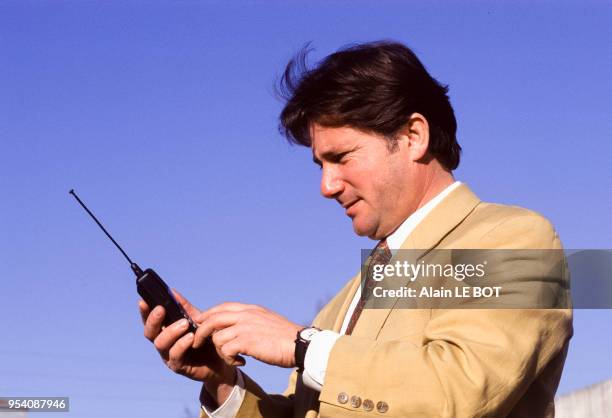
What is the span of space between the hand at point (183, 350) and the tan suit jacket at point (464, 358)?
0.66m

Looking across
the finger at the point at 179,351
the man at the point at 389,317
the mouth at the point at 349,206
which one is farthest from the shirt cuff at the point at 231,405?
the mouth at the point at 349,206

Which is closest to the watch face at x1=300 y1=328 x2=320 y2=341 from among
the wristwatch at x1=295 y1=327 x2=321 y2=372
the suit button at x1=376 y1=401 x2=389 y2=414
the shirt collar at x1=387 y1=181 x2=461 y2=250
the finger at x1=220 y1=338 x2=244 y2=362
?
the wristwatch at x1=295 y1=327 x2=321 y2=372

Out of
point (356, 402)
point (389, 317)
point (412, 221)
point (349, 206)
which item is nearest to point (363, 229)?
point (349, 206)

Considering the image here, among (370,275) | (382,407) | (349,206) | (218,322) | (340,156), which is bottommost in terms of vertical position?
(382,407)

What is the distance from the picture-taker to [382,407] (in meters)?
3.28

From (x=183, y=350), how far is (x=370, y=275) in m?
0.78

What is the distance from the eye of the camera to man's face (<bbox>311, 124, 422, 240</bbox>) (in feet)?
13.8

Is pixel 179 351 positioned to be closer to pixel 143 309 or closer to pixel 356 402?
pixel 143 309

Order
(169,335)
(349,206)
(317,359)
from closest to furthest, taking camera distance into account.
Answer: (317,359), (169,335), (349,206)

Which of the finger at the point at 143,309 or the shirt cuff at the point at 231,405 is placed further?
the shirt cuff at the point at 231,405

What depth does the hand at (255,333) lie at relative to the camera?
11.3ft

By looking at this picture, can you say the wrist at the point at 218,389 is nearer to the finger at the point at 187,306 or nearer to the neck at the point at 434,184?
the finger at the point at 187,306

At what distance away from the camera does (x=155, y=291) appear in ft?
13.0

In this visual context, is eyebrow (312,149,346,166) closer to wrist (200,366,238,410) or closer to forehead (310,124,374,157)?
forehead (310,124,374,157)
